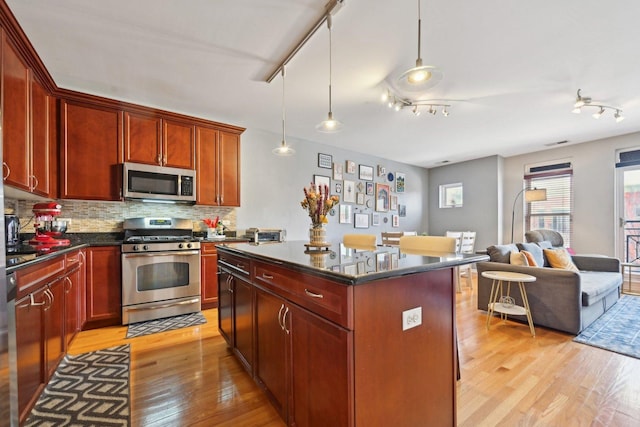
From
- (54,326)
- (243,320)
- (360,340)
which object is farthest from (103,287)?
(360,340)

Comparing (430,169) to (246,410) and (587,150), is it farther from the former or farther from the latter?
Result: (246,410)

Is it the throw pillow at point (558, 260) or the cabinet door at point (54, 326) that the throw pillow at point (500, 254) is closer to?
the throw pillow at point (558, 260)

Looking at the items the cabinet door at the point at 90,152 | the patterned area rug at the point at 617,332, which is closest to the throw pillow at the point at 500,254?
the patterned area rug at the point at 617,332

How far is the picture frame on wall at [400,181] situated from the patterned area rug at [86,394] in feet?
18.5

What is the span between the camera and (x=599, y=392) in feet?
5.87

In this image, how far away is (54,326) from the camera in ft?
6.39

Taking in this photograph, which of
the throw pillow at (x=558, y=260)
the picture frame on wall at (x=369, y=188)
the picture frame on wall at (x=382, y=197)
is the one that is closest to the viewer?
the throw pillow at (x=558, y=260)

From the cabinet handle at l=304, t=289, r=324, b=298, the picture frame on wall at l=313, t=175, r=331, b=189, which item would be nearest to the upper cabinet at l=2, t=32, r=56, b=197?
the cabinet handle at l=304, t=289, r=324, b=298

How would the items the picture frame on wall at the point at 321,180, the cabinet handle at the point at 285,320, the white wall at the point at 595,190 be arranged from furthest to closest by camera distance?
the picture frame on wall at the point at 321,180 < the white wall at the point at 595,190 < the cabinet handle at the point at 285,320

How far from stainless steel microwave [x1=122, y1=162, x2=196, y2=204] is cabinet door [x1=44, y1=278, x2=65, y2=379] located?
1.30 m

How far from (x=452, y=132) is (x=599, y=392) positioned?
11.7 feet

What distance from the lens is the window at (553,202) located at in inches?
205

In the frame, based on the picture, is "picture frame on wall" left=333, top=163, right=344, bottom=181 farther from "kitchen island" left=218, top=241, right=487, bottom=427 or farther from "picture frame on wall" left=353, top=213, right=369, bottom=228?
"kitchen island" left=218, top=241, right=487, bottom=427

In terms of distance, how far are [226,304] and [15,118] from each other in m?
2.05
